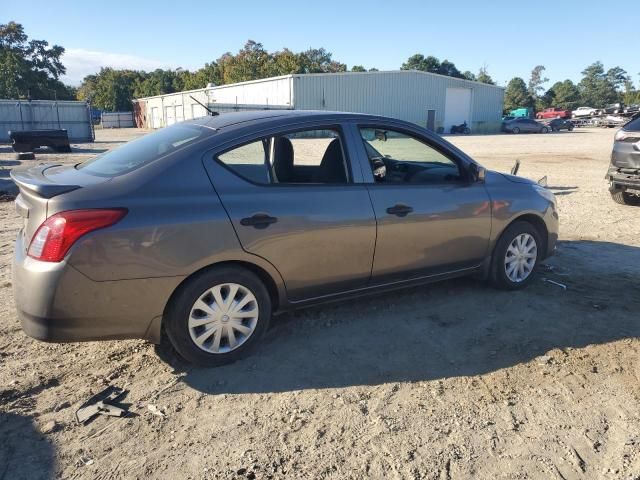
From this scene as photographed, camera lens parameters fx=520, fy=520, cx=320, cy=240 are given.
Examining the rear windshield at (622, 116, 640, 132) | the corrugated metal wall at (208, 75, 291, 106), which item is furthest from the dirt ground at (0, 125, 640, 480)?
the corrugated metal wall at (208, 75, 291, 106)

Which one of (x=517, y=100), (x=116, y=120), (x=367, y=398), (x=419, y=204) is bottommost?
(x=367, y=398)

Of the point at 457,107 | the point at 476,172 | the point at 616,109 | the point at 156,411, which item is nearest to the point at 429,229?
the point at 476,172

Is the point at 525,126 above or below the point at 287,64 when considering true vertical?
below

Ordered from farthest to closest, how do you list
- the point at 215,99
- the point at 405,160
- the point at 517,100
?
1. the point at 517,100
2. the point at 215,99
3. the point at 405,160

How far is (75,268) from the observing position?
2.98 metres

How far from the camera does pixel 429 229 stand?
4309 mm

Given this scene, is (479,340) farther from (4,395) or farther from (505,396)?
(4,395)

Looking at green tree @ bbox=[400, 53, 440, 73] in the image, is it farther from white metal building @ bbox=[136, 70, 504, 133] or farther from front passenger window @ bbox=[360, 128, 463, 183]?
front passenger window @ bbox=[360, 128, 463, 183]

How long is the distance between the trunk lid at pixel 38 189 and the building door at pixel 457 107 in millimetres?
50774

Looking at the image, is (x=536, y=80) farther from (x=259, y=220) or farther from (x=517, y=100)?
(x=259, y=220)

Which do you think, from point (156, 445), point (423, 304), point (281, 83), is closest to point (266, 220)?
point (156, 445)

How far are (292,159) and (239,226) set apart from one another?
3.05ft

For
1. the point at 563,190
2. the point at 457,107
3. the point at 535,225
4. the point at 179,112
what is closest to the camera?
the point at 535,225

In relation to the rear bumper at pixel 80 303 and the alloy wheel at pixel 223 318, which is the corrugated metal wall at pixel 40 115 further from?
the alloy wheel at pixel 223 318
